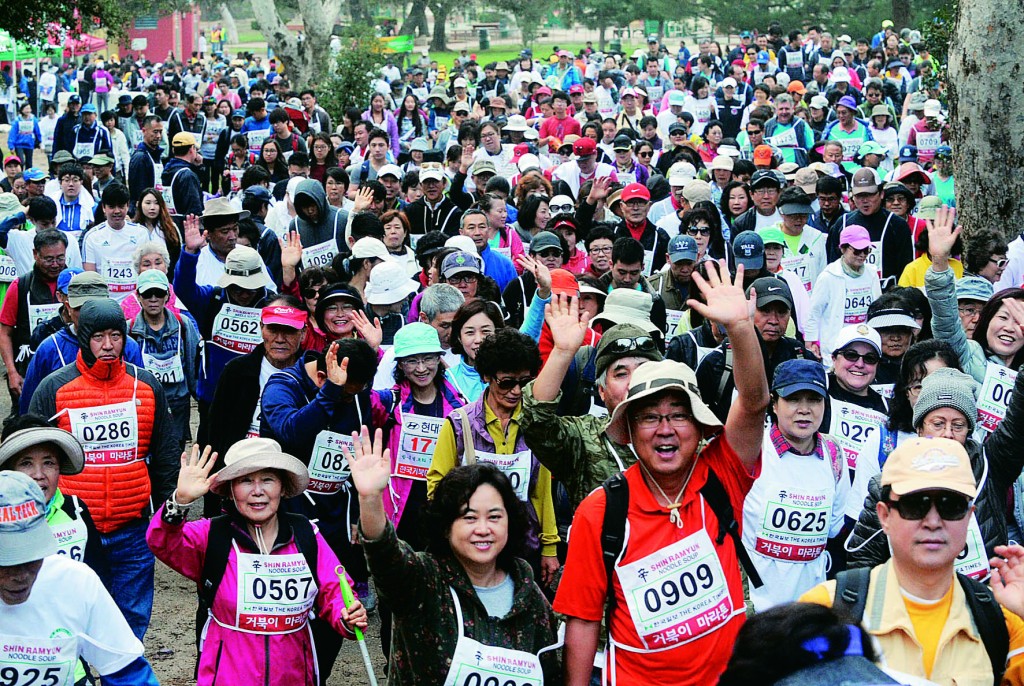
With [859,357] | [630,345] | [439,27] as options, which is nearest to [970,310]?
[859,357]

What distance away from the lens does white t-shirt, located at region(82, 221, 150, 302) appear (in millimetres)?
10602

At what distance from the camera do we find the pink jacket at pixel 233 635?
4.80m

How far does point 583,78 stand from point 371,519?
29616 mm

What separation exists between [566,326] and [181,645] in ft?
11.8

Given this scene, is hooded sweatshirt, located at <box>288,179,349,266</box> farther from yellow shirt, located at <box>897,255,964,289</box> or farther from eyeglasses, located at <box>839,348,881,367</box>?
eyeglasses, located at <box>839,348,881,367</box>

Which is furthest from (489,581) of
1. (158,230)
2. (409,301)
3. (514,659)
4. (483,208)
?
(158,230)

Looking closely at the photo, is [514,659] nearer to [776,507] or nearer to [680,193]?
[776,507]

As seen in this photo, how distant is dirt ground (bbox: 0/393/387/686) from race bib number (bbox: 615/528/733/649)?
3101 mm

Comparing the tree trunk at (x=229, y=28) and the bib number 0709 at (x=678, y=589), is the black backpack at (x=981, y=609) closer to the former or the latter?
the bib number 0709 at (x=678, y=589)

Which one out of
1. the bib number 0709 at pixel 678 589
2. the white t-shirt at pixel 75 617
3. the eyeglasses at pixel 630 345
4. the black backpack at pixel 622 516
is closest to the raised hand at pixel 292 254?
the eyeglasses at pixel 630 345

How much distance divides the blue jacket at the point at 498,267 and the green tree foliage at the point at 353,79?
15.0 metres

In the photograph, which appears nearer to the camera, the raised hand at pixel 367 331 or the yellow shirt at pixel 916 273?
the raised hand at pixel 367 331

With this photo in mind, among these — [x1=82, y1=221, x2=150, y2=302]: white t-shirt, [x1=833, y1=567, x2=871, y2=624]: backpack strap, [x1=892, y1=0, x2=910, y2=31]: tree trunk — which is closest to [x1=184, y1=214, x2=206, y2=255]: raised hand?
[x1=82, y1=221, x2=150, y2=302]: white t-shirt

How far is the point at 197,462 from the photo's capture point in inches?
197
